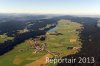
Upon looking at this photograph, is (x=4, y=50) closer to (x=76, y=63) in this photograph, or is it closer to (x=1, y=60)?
(x=1, y=60)

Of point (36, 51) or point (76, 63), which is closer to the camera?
point (76, 63)

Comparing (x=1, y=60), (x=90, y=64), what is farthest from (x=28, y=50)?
(x=90, y=64)

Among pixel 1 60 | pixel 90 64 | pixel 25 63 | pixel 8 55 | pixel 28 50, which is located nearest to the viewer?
pixel 90 64

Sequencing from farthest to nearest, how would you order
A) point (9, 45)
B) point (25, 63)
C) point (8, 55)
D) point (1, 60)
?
point (9, 45)
point (8, 55)
point (1, 60)
point (25, 63)

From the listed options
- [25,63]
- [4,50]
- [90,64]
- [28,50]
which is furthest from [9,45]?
[90,64]

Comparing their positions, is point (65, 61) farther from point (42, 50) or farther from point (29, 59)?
point (42, 50)

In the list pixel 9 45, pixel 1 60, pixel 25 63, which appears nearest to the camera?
pixel 25 63

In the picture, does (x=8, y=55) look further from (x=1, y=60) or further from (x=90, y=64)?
(x=90, y=64)

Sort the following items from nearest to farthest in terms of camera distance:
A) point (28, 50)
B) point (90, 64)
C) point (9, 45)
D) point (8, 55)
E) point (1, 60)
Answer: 1. point (90, 64)
2. point (1, 60)
3. point (8, 55)
4. point (28, 50)
5. point (9, 45)

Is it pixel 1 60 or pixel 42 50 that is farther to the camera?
pixel 42 50
